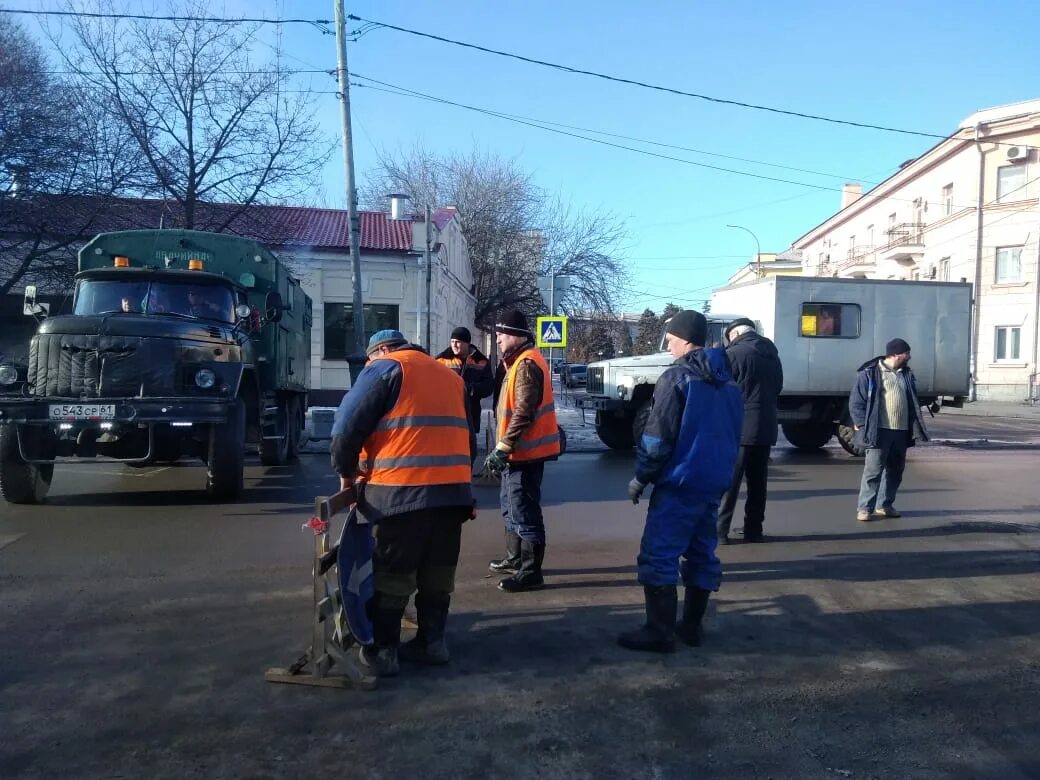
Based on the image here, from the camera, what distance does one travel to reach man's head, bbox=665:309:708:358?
14.6ft

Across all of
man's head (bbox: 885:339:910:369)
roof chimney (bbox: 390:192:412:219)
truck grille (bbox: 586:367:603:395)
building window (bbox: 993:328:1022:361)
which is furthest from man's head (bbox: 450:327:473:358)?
building window (bbox: 993:328:1022:361)

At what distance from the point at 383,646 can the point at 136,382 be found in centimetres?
495

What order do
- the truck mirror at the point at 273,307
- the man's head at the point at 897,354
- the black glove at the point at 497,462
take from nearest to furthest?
1. the black glove at the point at 497,462
2. the man's head at the point at 897,354
3. the truck mirror at the point at 273,307

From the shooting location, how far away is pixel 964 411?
28000 mm

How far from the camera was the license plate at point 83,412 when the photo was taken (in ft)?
23.9

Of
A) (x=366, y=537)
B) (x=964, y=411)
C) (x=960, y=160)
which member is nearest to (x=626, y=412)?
(x=366, y=537)

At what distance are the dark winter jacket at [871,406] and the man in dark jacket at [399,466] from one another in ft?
17.3

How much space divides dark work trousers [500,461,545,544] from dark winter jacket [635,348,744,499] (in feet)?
4.19

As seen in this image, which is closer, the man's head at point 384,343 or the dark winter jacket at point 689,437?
the man's head at point 384,343

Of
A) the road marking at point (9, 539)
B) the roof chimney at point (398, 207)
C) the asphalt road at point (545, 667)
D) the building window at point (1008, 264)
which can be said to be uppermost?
the roof chimney at point (398, 207)

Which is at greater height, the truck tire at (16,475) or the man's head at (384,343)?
the man's head at (384,343)

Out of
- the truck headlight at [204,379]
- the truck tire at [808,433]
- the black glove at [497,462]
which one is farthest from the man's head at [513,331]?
the truck tire at [808,433]

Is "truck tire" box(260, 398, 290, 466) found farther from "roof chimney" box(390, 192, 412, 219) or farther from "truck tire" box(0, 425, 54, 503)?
"roof chimney" box(390, 192, 412, 219)

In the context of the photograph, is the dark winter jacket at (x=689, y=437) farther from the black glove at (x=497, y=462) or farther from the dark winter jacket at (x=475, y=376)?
the dark winter jacket at (x=475, y=376)
